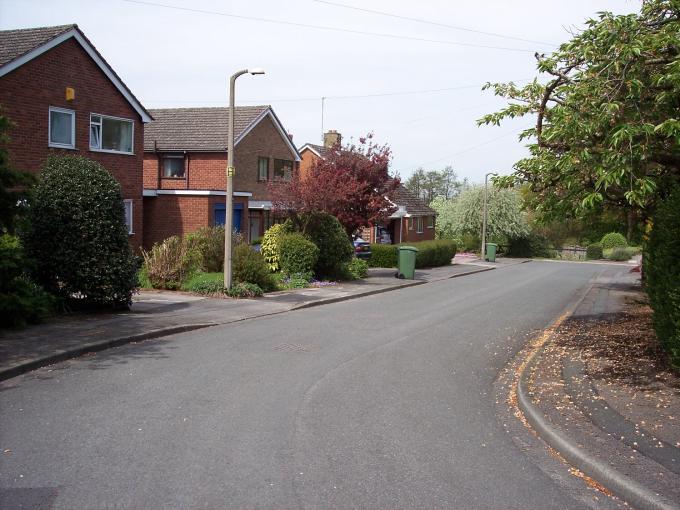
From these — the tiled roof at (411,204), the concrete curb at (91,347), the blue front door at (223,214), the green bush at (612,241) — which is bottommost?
the concrete curb at (91,347)

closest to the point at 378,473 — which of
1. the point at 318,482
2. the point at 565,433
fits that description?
the point at 318,482

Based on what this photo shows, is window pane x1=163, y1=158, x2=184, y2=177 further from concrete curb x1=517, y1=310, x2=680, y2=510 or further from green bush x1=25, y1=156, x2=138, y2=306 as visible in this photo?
concrete curb x1=517, y1=310, x2=680, y2=510

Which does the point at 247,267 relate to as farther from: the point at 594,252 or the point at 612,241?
the point at 612,241

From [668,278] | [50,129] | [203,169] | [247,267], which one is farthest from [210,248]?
[668,278]

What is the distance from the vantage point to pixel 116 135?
25.2 m

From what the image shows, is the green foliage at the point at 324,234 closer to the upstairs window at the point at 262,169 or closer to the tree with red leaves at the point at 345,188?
the tree with red leaves at the point at 345,188

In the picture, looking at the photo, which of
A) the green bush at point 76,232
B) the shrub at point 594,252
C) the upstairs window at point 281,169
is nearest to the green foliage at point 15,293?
the green bush at point 76,232

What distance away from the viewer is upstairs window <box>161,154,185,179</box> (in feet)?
108

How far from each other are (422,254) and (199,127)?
1303 cm

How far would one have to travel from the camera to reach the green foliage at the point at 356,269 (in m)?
26.0

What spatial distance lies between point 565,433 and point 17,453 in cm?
481

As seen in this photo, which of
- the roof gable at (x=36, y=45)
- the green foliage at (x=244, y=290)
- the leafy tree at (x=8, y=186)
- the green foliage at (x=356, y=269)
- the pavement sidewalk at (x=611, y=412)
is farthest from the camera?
the green foliage at (x=356, y=269)

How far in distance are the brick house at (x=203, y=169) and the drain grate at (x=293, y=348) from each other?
20382 mm

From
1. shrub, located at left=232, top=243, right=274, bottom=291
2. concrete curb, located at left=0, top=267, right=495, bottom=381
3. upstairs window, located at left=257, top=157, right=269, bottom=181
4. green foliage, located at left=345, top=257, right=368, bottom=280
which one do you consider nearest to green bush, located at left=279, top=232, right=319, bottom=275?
green foliage, located at left=345, top=257, right=368, bottom=280
